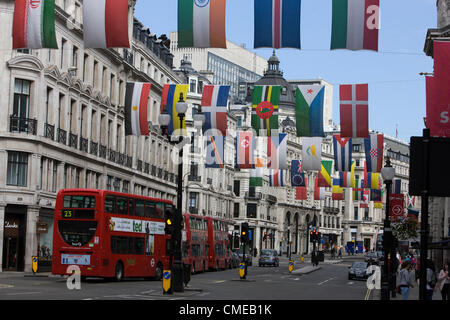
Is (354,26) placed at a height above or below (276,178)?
above

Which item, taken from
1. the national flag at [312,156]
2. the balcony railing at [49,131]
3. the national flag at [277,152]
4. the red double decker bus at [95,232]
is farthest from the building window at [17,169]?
the national flag at [312,156]

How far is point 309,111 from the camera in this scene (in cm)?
3922

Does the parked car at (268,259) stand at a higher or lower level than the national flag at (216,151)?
lower

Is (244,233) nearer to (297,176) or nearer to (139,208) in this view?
(139,208)

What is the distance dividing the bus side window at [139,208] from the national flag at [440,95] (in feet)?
57.7

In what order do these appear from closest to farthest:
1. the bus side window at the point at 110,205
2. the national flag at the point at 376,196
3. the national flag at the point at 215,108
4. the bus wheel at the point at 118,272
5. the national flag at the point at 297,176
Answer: the bus side window at the point at 110,205
the bus wheel at the point at 118,272
the national flag at the point at 215,108
the national flag at the point at 297,176
the national flag at the point at 376,196

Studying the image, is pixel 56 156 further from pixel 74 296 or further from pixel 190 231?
pixel 74 296

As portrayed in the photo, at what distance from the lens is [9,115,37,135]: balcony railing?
47.4m

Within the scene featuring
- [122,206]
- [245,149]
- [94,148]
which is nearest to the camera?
[122,206]

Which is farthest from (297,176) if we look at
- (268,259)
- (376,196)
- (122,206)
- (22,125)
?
(122,206)

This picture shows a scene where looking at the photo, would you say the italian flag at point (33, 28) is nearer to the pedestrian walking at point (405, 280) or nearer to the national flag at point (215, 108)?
the national flag at point (215, 108)

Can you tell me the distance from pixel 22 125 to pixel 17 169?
2554 mm

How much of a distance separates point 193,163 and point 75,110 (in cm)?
4414

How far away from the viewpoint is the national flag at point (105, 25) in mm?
28391
